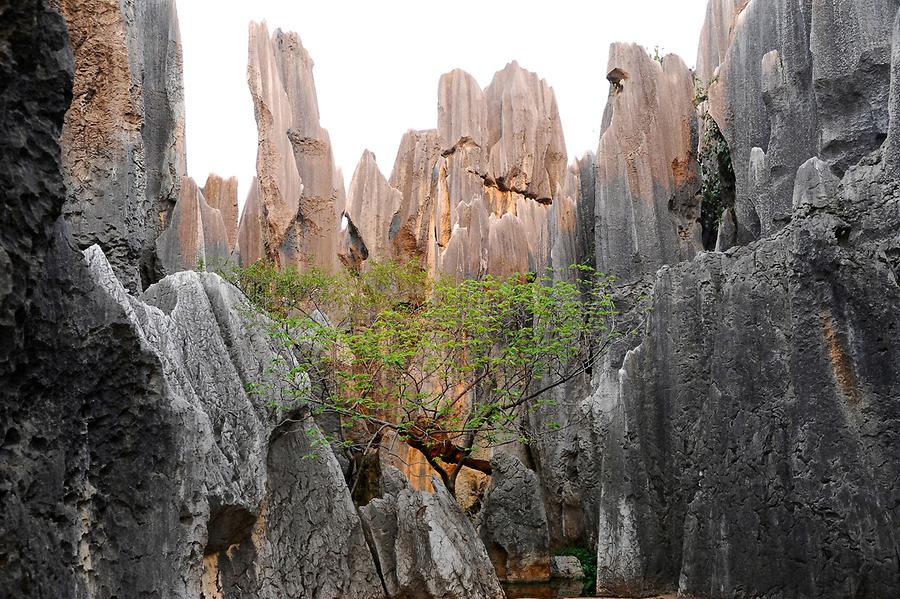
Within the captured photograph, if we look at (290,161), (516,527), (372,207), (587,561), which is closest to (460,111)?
(372,207)

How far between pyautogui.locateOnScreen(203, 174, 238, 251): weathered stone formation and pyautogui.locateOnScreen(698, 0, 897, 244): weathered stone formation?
19.1 metres

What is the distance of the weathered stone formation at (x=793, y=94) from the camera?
11070 millimetres

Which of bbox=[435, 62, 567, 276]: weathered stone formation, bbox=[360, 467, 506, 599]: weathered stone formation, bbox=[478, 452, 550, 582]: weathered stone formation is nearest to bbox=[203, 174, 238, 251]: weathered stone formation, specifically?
bbox=[435, 62, 567, 276]: weathered stone formation

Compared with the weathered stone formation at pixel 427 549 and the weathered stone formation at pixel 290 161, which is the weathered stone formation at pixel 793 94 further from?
the weathered stone formation at pixel 290 161

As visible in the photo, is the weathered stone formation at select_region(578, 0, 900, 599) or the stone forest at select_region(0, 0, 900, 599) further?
the weathered stone formation at select_region(578, 0, 900, 599)

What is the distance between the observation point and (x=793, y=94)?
12.6m

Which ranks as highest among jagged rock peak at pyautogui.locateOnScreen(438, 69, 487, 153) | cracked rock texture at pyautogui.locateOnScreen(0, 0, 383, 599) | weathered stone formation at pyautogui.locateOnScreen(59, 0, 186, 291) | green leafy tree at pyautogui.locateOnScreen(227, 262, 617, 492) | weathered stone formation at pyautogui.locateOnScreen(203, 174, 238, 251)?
jagged rock peak at pyautogui.locateOnScreen(438, 69, 487, 153)

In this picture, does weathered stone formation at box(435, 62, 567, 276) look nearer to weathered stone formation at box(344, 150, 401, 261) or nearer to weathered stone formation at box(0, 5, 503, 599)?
weathered stone formation at box(344, 150, 401, 261)

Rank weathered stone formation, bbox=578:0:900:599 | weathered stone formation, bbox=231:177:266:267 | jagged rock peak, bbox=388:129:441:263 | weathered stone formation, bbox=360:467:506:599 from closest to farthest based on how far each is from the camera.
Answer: weathered stone formation, bbox=578:0:900:599, weathered stone formation, bbox=360:467:506:599, weathered stone formation, bbox=231:177:266:267, jagged rock peak, bbox=388:129:441:263

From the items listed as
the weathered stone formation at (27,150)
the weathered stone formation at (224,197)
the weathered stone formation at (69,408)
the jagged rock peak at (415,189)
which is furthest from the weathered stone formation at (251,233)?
the weathered stone formation at (27,150)

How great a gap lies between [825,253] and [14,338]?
789cm

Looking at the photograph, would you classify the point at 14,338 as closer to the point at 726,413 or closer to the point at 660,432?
the point at 726,413

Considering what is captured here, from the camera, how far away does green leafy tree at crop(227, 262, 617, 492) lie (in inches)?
496

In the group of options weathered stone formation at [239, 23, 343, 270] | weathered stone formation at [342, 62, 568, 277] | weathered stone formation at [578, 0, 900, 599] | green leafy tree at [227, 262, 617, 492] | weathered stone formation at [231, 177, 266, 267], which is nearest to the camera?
weathered stone formation at [578, 0, 900, 599]
